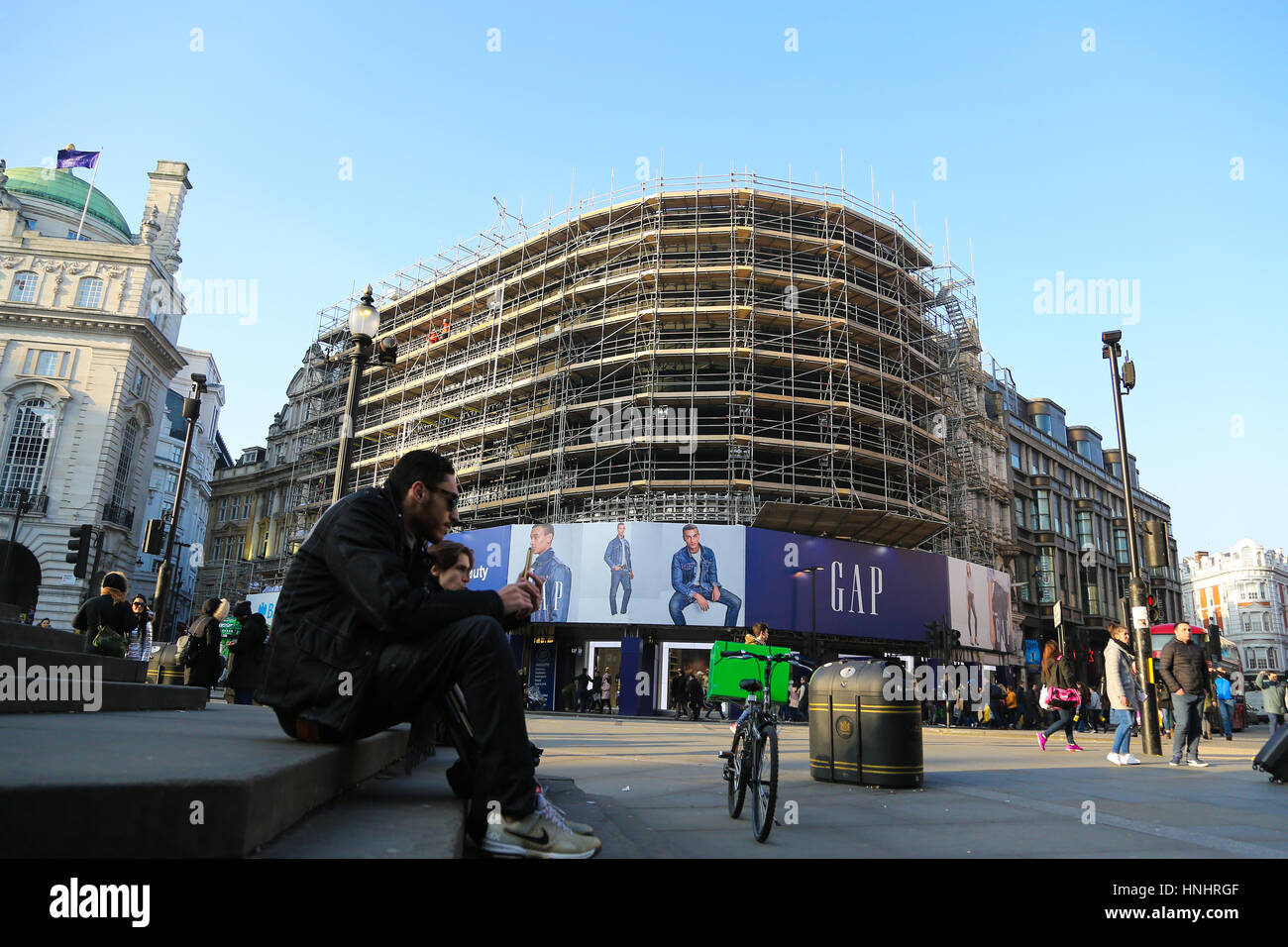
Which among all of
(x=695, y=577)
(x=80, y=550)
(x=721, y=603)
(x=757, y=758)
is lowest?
(x=757, y=758)

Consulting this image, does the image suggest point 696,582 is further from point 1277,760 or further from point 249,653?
point 1277,760

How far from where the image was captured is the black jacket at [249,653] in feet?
39.3

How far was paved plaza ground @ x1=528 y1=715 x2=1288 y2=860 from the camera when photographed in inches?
157

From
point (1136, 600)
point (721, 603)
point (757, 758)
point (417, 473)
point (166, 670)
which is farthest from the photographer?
point (721, 603)

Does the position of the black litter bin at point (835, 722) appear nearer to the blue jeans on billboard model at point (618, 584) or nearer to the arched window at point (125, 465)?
the blue jeans on billboard model at point (618, 584)

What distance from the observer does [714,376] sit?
3067cm

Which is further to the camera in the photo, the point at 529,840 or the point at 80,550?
the point at 80,550

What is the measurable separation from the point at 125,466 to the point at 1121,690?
48006 millimetres

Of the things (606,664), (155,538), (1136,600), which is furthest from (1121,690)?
(606,664)

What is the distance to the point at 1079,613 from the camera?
48.2m
